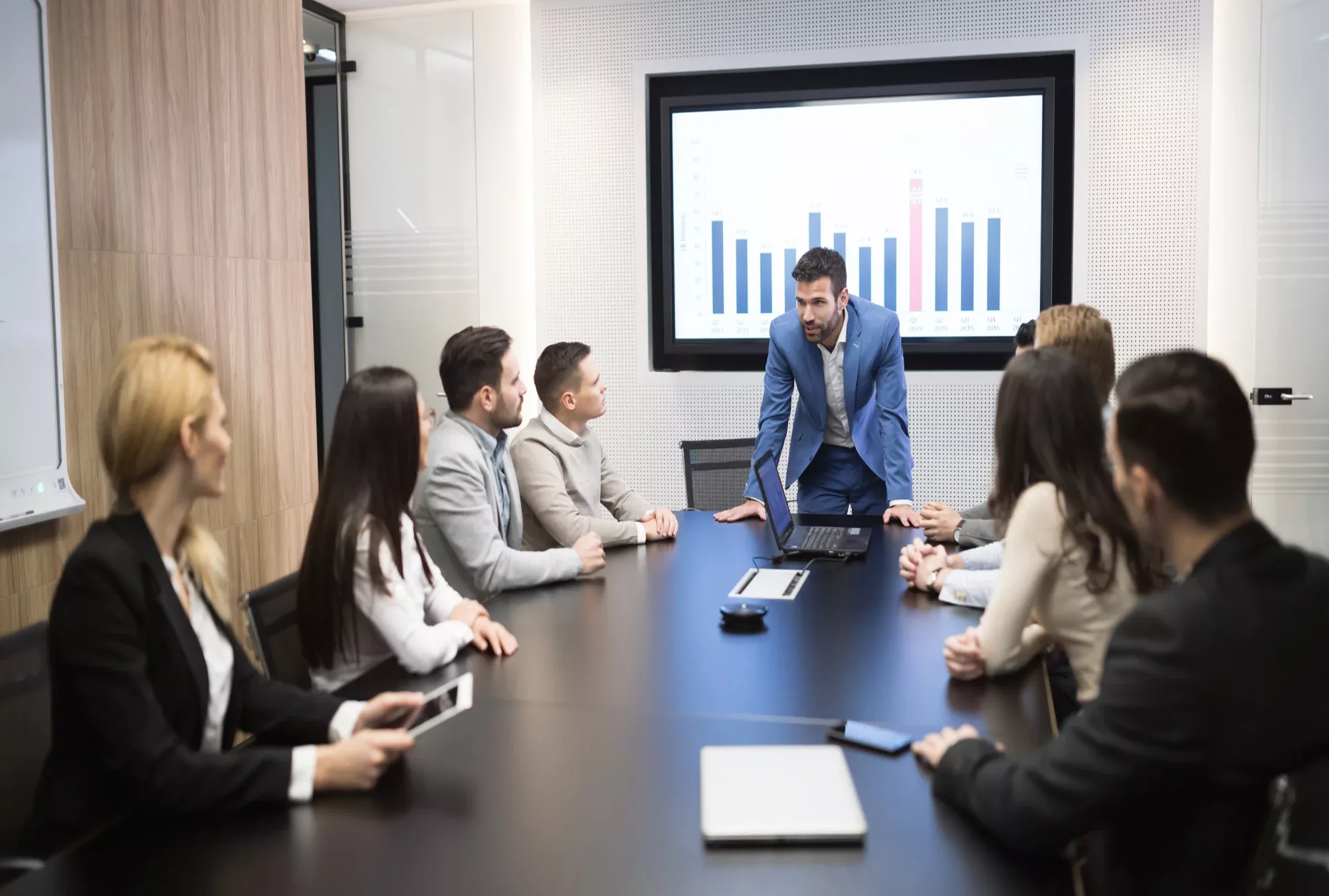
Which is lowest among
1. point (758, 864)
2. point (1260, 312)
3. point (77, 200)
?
point (758, 864)

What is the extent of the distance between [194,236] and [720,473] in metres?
2.21

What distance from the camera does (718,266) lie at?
5738mm

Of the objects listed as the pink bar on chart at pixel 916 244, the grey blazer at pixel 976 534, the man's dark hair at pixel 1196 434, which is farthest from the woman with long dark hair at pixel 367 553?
the pink bar on chart at pixel 916 244

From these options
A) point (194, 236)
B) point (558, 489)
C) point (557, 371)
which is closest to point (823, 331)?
point (557, 371)

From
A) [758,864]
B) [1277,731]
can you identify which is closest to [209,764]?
[758,864]

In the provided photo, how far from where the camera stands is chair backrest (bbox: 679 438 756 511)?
470 centimetres

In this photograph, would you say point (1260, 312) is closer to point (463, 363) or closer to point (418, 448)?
point (463, 363)

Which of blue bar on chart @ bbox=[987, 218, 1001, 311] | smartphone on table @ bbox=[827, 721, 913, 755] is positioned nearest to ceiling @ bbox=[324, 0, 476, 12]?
blue bar on chart @ bbox=[987, 218, 1001, 311]

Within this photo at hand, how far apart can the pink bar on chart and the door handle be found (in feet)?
5.32

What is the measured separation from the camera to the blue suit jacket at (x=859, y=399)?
4.24 m

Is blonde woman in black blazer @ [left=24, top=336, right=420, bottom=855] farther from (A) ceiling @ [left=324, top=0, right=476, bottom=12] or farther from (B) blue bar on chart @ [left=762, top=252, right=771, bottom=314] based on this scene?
(A) ceiling @ [left=324, top=0, right=476, bottom=12]

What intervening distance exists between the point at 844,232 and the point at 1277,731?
459 cm

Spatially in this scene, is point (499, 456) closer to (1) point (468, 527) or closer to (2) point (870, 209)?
(1) point (468, 527)

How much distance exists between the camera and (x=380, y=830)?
1.45 meters
